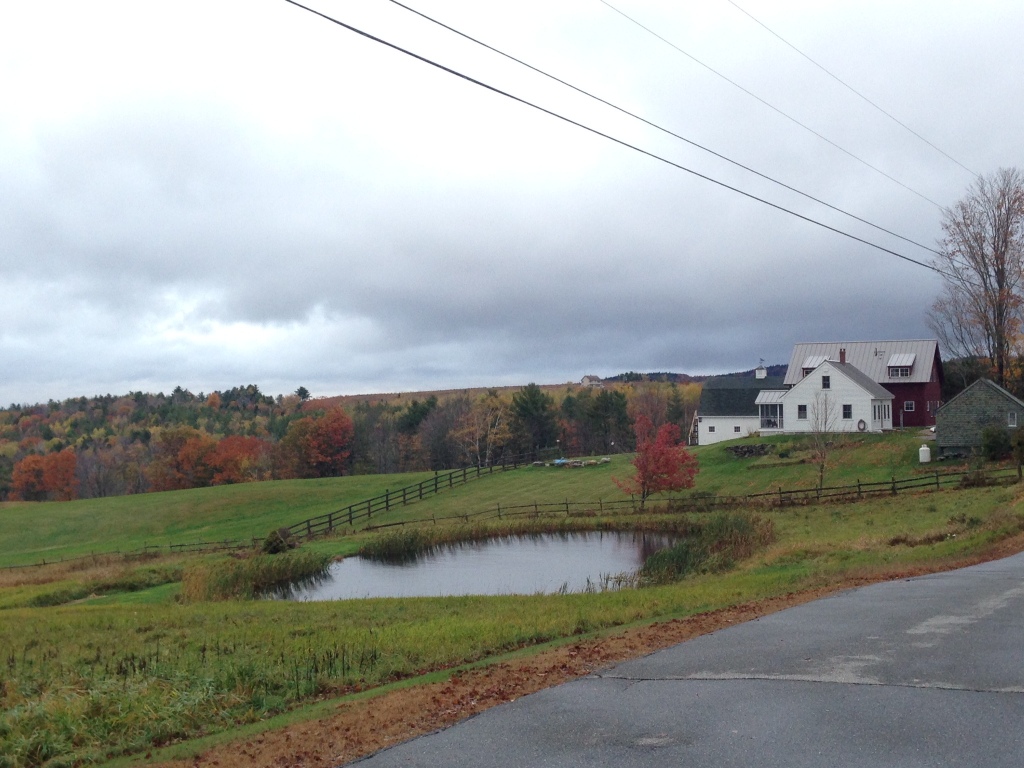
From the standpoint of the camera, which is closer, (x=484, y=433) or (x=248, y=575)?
(x=248, y=575)

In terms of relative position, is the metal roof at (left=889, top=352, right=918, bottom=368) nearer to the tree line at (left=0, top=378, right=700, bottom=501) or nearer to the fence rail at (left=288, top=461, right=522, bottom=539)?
the fence rail at (left=288, top=461, right=522, bottom=539)

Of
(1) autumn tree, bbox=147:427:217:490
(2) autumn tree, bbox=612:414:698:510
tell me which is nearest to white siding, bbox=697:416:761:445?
(2) autumn tree, bbox=612:414:698:510

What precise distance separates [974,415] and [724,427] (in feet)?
97.2

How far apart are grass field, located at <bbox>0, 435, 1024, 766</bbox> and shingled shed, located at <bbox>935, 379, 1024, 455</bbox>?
41.8ft

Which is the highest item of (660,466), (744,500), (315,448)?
(315,448)

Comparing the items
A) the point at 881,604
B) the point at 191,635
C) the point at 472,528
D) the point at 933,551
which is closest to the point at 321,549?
the point at 472,528

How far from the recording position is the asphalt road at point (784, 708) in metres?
7.45

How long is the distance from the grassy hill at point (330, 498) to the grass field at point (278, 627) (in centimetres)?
1085

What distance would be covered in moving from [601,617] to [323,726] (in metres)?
7.62

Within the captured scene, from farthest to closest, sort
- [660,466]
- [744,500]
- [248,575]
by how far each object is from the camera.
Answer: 1. [660,466]
2. [744,500]
3. [248,575]

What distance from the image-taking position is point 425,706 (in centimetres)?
958

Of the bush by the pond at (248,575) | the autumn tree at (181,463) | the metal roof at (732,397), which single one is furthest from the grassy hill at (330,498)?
the autumn tree at (181,463)

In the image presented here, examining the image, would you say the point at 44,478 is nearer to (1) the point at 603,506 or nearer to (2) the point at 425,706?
(1) the point at 603,506

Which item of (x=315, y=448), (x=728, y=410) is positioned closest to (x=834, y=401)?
(x=728, y=410)
